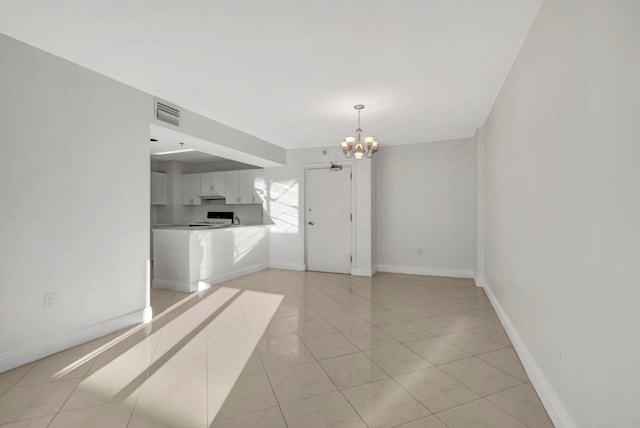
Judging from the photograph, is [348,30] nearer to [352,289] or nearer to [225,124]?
[225,124]

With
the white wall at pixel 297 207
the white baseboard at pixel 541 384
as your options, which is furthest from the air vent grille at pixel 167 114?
the white baseboard at pixel 541 384

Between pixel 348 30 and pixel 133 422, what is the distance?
286cm

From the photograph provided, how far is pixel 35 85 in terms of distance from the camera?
2533 millimetres

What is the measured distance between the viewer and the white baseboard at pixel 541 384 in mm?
1670

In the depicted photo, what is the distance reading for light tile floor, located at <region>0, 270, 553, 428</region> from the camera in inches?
72.3

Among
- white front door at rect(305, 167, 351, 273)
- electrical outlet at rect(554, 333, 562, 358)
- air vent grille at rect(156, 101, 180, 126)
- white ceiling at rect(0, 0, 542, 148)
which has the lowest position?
electrical outlet at rect(554, 333, 562, 358)

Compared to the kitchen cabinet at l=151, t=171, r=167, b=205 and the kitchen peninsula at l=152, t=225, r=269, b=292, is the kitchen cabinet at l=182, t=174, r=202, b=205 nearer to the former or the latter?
the kitchen cabinet at l=151, t=171, r=167, b=205

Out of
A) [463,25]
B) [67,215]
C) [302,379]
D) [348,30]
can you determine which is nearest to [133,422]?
A: [302,379]

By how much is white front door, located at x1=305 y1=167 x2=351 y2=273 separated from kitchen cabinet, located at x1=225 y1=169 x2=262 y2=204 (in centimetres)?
121

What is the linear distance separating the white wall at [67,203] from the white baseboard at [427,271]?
14.2 ft

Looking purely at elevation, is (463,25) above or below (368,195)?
above

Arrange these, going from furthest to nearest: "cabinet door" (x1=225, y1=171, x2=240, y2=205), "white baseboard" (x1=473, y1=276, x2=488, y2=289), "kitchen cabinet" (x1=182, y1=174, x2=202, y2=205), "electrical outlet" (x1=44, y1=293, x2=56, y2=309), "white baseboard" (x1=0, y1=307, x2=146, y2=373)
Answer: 1. "kitchen cabinet" (x1=182, y1=174, x2=202, y2=205)
2. "cabinet door" (x1=225, y1=171, x2=240, y2=205)
3. "white baseboard" (x1=473, y1=276, x2=488, y2=289)
4. "electrical outlet" (x1=44, y1=293, x2=56, y2=309)
5. "white baseboard" (x1=0, y1=307, x2=146, y2=373)

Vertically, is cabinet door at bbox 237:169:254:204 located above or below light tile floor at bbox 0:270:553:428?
above

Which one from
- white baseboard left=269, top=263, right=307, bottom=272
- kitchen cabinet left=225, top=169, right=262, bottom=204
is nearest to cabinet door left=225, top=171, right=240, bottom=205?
kitchen cabinet left=225, top=169, right=262, bottom=204
